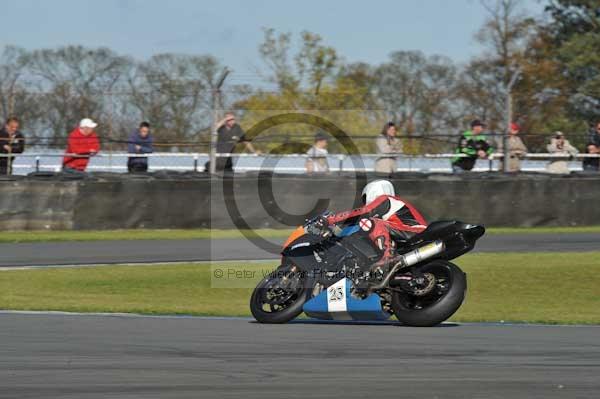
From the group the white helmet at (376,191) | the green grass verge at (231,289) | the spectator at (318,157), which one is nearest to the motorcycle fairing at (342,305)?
the white helmet at (376,191)

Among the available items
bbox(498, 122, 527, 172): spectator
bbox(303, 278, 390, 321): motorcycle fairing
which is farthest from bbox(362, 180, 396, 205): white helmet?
bbox(498, 122, 527, 172): spectator

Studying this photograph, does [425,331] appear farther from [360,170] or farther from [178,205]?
[360,170]

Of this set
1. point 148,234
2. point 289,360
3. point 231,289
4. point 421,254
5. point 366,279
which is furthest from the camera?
point 148,234

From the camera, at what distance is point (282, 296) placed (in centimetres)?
938

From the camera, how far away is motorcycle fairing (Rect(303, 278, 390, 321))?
9141mm

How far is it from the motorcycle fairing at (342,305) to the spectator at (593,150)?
1189 centimetres

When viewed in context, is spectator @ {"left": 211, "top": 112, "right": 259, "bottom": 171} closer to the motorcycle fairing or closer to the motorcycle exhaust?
the motorcycle fairing

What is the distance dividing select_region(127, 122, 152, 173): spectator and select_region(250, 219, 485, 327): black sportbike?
10096 millimetres

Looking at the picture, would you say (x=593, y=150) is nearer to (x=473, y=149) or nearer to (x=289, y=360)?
(x=473, y=149)

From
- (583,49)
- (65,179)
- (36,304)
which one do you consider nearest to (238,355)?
(36,304)

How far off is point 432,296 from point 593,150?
40.3 ft

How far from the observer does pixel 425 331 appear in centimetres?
862

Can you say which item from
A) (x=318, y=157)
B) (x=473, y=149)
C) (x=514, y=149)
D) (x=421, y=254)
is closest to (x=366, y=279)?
(x=421, y=254)

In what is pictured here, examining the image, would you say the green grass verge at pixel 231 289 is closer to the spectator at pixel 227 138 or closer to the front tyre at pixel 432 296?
the front tyre at pixel 432 296
